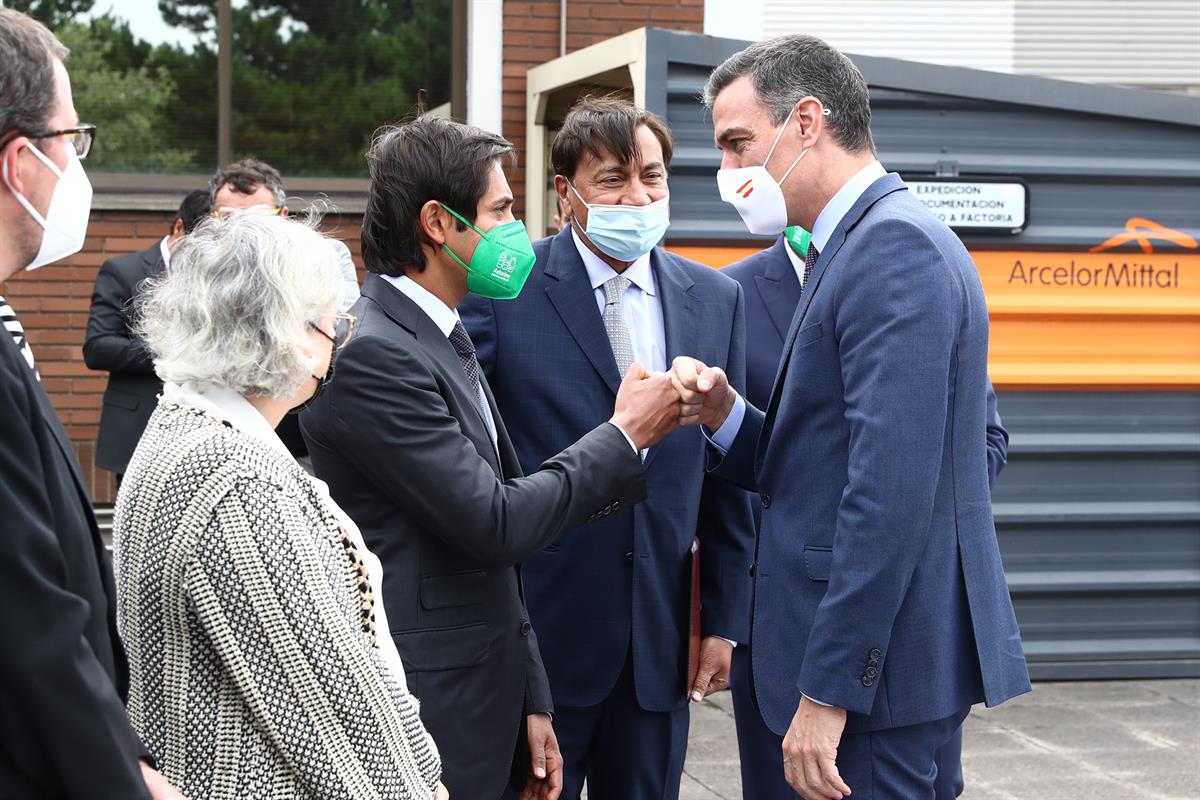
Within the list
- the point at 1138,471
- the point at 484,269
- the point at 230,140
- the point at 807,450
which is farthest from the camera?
the point at 230,140

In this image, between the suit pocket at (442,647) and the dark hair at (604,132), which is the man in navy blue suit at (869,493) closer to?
the suit pocket at (442,647)

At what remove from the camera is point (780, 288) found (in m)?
4.03

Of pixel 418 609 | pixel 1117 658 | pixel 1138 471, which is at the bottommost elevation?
pixel 1117 658

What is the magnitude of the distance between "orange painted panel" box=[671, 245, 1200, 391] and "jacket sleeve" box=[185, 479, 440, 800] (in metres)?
4.85

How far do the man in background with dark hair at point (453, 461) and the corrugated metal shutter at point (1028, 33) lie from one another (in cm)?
851

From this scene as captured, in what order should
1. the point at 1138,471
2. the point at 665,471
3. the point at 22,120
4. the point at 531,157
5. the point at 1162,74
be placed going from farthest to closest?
the point at 1162,74 < the point at 531,157 < the point at 1138,471 < the point at 665,471 < the point at 22,120

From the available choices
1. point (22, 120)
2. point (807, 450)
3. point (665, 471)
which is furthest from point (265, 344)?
point (665, 471)

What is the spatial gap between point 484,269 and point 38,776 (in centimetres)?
157

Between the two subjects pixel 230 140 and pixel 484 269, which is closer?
pixel 484 269

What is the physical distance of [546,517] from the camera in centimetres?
276

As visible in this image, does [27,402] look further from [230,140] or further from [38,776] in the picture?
[230,140]

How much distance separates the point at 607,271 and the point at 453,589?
1.09 m

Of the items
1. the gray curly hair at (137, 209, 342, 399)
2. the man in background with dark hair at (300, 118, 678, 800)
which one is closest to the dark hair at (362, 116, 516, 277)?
the man in background with dark hair at (300, 118, 678, 800)

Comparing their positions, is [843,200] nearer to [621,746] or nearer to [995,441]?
[995,441]
